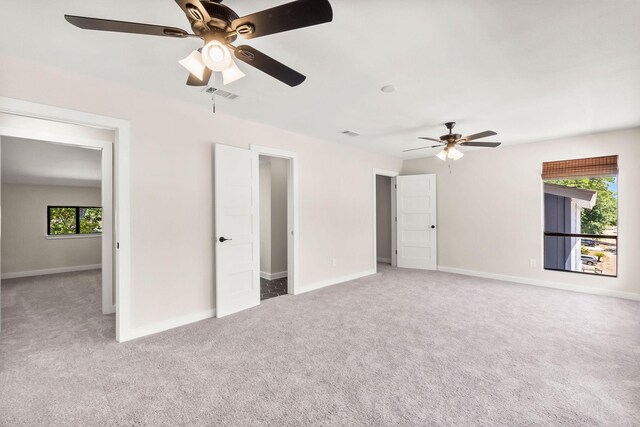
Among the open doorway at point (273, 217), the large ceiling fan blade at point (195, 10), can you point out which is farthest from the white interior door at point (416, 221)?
the large ceiling fan blade at point (195, 10)

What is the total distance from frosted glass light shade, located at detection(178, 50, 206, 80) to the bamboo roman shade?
18.2 ft

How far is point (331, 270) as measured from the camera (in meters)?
5.11

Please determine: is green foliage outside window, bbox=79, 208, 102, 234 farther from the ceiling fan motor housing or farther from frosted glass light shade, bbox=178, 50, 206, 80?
the ceiling fan motor housing

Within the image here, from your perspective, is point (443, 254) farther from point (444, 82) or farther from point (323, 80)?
point (323, 80)

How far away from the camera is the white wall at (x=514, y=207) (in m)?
4.30

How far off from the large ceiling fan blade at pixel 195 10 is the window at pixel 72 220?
7586mm

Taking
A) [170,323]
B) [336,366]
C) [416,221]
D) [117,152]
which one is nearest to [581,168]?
[416,221]

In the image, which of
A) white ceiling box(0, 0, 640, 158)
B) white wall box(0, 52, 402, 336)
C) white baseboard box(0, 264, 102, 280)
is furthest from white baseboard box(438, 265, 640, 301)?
white baseboard box(0, 264, 102, 280)

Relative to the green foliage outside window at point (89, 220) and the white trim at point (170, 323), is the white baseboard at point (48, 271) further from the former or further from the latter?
the white trim at point (170, 323)

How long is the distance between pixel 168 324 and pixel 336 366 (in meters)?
1.94

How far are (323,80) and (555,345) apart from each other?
334 cm

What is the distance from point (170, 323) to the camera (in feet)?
10.5

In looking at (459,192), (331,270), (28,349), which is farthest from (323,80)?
(459,192)

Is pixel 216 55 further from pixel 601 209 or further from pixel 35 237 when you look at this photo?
pixel 35 237
